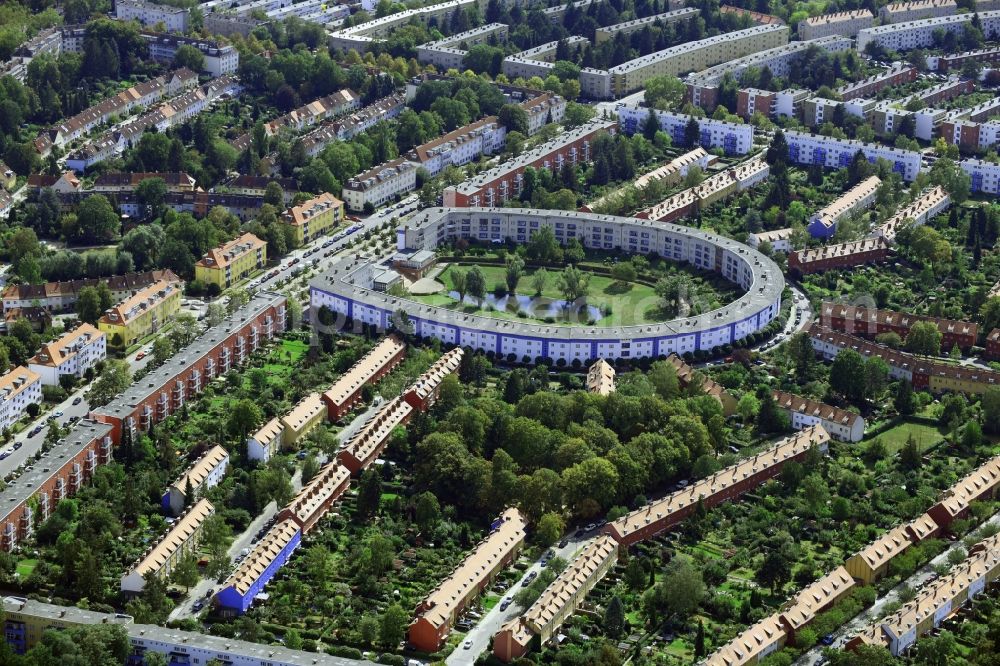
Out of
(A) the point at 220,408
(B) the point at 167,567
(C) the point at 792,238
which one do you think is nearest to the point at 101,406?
(A) the point at 220,408

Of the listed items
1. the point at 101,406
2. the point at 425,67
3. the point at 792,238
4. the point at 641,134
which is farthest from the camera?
the point at 425,67

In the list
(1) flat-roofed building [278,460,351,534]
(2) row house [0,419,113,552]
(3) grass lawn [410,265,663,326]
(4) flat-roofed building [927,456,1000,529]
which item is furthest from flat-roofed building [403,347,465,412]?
(4) flat-roofed building [927,456,1000,529]

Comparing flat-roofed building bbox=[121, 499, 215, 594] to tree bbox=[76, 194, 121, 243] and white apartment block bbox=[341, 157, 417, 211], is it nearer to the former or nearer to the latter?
tree bbox=[76, 194, 121, 243]

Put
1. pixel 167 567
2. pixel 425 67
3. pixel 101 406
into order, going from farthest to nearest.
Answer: pixel 425 67 → pixel 101 406 → pixel 167 567

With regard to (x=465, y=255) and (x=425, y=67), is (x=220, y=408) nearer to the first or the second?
(x=465, y=255)

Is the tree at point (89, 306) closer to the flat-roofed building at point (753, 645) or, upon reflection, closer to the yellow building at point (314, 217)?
the yellow building at point (314, 217)

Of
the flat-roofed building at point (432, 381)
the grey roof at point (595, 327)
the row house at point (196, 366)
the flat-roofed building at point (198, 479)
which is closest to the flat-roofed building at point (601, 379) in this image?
the grey roof at point (595, 327)
